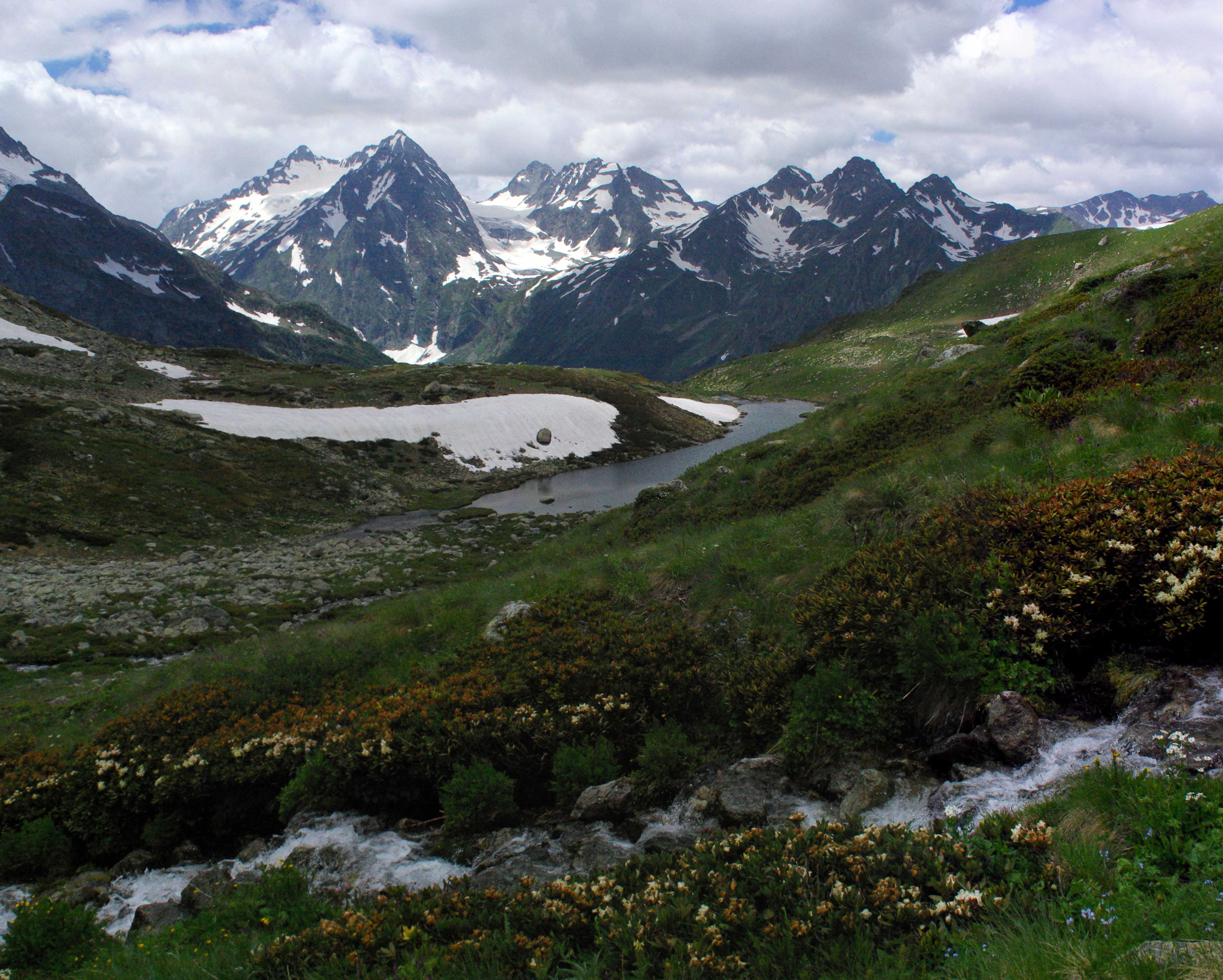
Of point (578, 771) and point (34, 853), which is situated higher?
point (578, 771)

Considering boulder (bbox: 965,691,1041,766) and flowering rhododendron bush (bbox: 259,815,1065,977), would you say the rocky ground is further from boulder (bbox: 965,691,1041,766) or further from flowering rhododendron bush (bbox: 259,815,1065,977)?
boulder (bbox: 965,691,1041,766)

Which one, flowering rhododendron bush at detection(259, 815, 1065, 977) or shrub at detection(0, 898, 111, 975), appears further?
shrub at detection(0, 898, 111, 975)

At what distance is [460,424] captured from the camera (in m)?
58.3

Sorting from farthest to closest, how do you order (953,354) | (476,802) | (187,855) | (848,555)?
1. (953,354)
2. (848,555)
3. (187,855)
4. (476,802)

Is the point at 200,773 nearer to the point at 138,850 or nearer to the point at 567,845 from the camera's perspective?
the point at 138,850

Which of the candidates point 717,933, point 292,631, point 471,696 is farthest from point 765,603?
point 292,631

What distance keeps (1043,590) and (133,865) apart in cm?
1169

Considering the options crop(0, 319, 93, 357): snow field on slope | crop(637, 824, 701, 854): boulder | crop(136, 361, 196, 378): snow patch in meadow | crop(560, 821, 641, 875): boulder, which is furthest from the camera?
crop(136, 361, 196, 378): snow patch in meadow

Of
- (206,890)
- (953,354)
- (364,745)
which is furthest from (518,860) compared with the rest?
(953,354)

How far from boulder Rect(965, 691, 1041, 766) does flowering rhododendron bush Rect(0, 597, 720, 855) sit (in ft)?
11.7

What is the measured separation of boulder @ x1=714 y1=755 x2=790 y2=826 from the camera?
20.4 ft

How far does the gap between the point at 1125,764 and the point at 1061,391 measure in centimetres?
1178

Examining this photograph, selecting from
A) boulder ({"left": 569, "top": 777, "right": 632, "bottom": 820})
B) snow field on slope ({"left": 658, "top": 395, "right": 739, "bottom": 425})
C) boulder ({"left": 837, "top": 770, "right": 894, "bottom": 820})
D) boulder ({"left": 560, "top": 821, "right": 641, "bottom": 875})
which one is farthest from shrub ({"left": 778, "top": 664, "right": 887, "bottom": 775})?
snow field on slope ({"left": 658, "top": 395, "right": 739, "bottom": 425})

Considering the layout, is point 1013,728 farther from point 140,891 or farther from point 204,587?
point 204,587
